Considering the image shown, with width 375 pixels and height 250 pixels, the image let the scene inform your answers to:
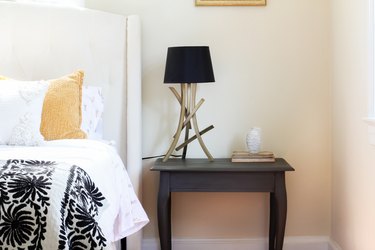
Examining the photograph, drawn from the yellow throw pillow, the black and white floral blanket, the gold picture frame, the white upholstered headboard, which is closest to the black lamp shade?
the white upholstered headboard

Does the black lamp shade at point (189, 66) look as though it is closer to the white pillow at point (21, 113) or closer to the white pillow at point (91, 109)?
the white pillow at point (91, 109)

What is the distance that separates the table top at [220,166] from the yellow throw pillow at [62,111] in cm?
49

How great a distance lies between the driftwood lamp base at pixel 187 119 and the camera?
269cm

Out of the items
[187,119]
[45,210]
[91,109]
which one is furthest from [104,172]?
[187,119]

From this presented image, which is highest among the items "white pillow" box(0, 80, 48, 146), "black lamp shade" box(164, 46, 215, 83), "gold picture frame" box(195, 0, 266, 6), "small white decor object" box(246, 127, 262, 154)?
"gold picture frame" box(195, 0, 266, 6)

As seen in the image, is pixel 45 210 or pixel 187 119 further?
pixel 187 119

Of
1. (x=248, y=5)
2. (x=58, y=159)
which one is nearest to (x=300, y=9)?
(x=248, y=5)

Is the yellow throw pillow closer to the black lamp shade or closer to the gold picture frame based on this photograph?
the black lamp shade

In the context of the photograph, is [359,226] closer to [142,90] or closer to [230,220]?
[230,220]

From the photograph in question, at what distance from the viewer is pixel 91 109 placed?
260 centimetres

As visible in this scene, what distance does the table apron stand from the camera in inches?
98.9

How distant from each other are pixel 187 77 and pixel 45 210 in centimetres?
142

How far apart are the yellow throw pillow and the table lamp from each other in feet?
1.70

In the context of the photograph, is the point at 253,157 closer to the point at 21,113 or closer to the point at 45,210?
the point at 21,113
